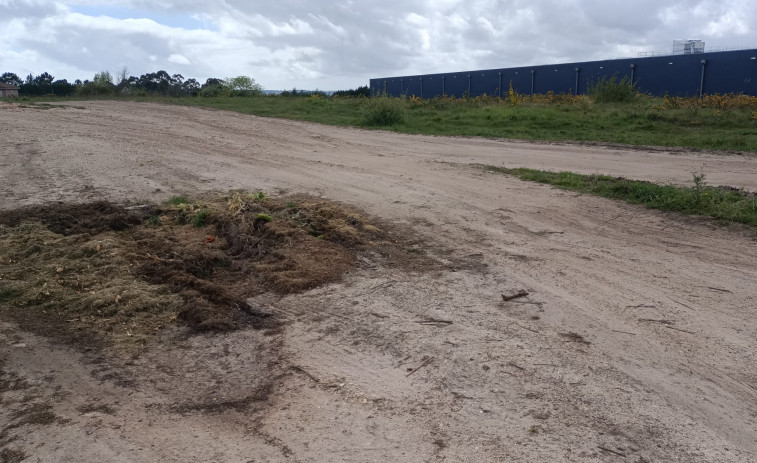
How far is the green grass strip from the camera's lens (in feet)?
27.7

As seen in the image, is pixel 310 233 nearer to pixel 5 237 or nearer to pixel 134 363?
pixel 134 363

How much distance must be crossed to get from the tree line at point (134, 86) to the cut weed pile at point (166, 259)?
34.0 meters

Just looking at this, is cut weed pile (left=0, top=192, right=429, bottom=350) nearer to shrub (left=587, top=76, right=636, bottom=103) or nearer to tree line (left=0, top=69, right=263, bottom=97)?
shrub (left=587, top=76, right=636, bottom=103)

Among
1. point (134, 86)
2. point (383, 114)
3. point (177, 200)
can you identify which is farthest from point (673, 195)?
point (134, 86)

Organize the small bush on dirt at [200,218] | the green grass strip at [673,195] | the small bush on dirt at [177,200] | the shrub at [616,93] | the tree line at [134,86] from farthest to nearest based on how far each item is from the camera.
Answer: the tree line at [134,86]
the shrub at [616,93]
the small bush on dirt at [177,200]
the green grass strip at [673,195]
the small bush on dirt at [200,218]

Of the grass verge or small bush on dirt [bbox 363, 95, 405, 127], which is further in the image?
small bush on dirt [bbox 363, 95, 405, 127]

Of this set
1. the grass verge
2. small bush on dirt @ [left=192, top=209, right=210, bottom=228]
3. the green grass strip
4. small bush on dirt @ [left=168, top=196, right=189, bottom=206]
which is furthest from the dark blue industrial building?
small bush on dirt @ [left=192, top=209, right=210, bottom=228]

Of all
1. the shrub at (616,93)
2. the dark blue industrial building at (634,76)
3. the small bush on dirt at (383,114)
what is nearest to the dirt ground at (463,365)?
the small bush on dirt at (383,114)

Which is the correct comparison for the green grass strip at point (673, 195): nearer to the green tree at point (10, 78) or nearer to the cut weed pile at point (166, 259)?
the cut weed pile at point (166, 259)

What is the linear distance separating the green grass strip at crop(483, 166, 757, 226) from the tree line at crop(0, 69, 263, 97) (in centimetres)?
3454

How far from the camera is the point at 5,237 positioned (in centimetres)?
743

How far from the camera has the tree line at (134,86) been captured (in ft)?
129

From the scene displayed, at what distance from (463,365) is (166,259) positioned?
3795mm

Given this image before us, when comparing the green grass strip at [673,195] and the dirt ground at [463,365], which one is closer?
the dirt ground at [463,365]
